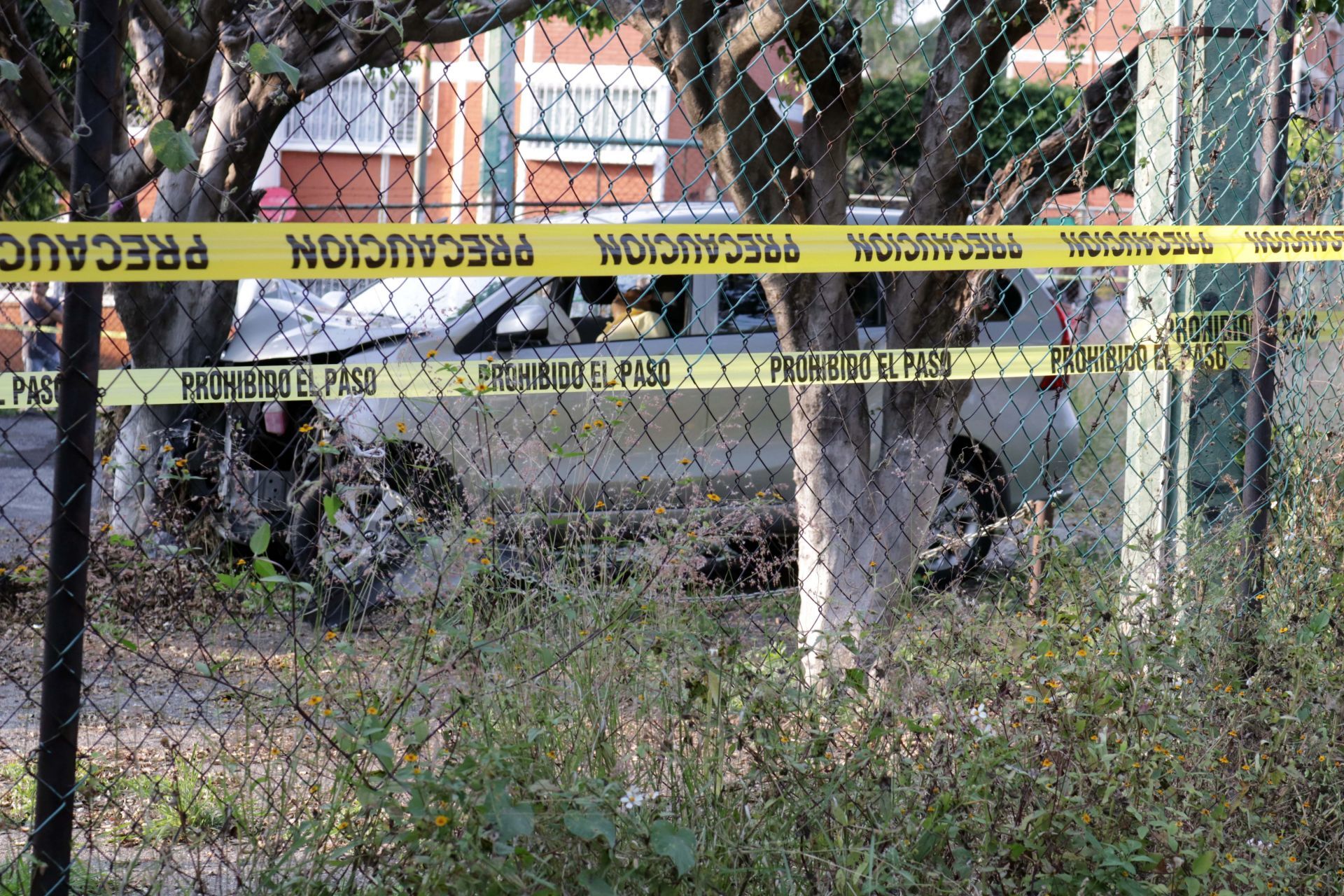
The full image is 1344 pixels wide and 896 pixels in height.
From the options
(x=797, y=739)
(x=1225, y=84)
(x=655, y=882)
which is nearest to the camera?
(x=655, y=882)

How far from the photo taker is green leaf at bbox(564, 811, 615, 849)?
6.61 ft

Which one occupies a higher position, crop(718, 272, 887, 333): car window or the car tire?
crop(718, 272, 887, 333): car window

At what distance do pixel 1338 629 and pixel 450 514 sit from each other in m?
2.46

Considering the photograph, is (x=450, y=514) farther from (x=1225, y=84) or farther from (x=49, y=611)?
(x=1225, y=84)

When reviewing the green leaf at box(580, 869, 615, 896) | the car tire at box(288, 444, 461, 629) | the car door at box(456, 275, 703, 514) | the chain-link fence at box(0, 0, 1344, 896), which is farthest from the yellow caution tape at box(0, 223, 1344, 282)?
the green leaf at box(580, 869, 615, 896)

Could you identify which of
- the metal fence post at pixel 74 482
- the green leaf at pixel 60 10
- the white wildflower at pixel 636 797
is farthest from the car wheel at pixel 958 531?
the green leaf at pixel 60 10

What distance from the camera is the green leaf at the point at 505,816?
6.61ft

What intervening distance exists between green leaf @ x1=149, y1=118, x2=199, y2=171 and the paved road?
11.7 feet

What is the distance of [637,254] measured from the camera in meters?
2.66

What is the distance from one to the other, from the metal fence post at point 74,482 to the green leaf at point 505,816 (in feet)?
2.39

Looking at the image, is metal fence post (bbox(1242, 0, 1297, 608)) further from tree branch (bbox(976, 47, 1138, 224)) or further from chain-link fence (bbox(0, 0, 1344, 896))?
tree branch (bbox(976, 47, 1138, 224))

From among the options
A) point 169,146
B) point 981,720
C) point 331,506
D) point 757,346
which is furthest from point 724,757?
point 757,346

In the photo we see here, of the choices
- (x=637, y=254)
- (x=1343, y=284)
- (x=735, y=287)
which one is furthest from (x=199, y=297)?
(x=1343, y=284)

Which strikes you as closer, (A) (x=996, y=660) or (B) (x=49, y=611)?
(B) (x=49, y=611)
